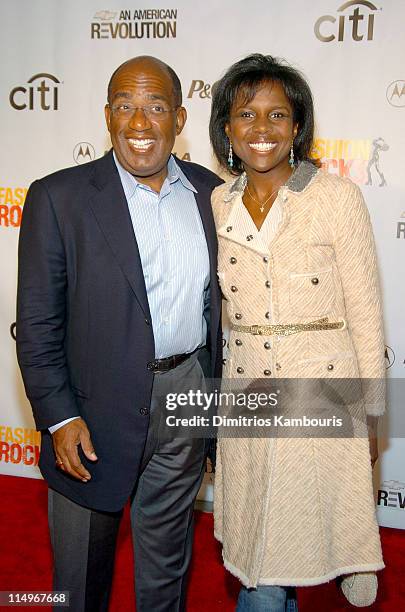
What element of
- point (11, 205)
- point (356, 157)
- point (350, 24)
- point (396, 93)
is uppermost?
point (350, 24)

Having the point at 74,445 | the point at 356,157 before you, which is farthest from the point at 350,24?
the point at 74,445

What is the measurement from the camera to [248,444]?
205cm

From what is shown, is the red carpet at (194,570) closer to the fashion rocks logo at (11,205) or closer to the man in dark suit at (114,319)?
the man in dark suit at (114,319)

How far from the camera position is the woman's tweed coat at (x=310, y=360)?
1937 mm

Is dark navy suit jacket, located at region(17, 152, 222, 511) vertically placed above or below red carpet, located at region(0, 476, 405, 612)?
above

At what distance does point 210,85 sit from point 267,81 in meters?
1.45

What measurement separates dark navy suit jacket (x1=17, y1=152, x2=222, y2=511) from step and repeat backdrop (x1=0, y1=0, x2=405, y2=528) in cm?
161

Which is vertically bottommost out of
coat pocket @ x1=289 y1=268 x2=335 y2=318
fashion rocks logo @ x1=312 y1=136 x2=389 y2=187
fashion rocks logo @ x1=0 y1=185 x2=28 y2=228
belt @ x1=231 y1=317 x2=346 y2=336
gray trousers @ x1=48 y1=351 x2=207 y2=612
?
gray trousers @ x1=48 y1=351 x2=207 y2=612

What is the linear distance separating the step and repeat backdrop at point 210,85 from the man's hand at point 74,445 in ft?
6.23

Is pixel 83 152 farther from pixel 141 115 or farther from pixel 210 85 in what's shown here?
pixel 141 115

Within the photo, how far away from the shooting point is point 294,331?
1.94 m

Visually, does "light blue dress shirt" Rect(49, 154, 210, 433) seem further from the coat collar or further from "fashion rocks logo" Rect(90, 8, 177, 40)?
"fashion rocks logo" Rect(90, 8, 177, 40)

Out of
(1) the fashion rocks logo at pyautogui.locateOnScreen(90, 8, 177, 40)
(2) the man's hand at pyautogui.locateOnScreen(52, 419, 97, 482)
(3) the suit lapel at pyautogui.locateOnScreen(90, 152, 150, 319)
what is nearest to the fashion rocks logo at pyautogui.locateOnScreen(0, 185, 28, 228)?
(1) the fashion rocks logo at pyautogui.locateOnScreen(90, 8, 177, 40)

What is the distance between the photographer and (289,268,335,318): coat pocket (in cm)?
193
